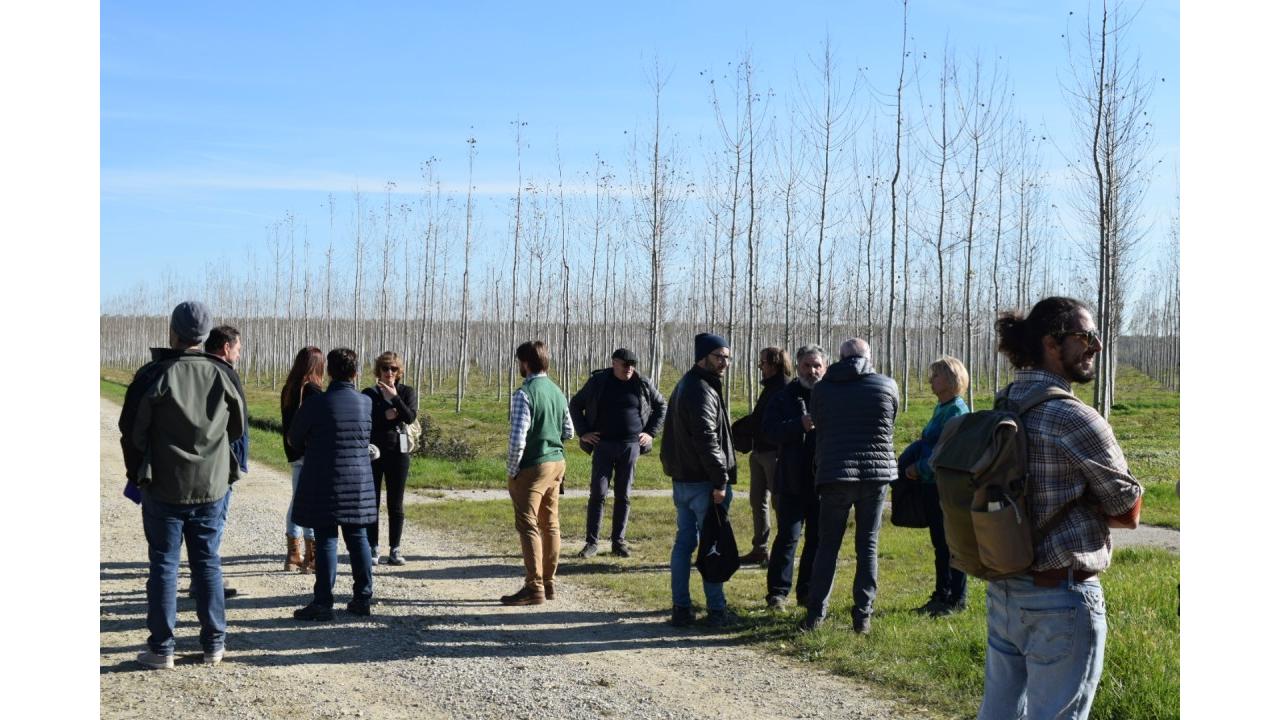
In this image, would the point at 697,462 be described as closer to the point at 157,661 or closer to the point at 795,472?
the point at 795,472

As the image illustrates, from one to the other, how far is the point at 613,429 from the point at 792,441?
2.36 meters

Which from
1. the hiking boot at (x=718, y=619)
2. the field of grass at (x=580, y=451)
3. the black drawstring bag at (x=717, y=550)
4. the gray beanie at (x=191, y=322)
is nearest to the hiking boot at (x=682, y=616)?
the hiking boot at (x=718, y=619)

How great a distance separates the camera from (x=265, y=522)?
39.7 feet

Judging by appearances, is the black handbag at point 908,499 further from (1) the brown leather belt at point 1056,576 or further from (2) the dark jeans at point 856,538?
(1) the brown leather belt at point 1056,576

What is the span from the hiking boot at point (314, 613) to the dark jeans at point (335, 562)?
3cm

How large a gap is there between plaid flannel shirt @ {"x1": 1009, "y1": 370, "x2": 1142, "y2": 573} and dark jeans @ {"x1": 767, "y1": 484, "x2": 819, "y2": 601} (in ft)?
14.6

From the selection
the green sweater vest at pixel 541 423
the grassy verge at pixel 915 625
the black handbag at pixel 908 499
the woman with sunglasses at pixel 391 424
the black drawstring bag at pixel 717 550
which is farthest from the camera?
the woman with sunglasses at pixel 391 424

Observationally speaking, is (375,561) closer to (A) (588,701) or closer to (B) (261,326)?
(A) (588,701)

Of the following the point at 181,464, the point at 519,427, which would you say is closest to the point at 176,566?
the point at 181,464

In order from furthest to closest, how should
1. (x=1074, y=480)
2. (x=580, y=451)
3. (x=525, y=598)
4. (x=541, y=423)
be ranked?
(x=580, y=451)
(x=525, y=598)
(x=541, y=423)
(x=1074, y=480)

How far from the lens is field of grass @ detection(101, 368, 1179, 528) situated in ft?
50.9

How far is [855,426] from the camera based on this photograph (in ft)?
23.1

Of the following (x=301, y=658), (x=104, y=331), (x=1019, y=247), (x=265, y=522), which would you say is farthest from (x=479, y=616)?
(x=104, y=331)

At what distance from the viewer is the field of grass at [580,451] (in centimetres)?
1552
